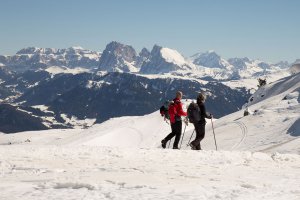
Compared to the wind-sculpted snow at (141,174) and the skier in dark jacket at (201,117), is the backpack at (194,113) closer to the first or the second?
the skier in dark jacket at (201,117)

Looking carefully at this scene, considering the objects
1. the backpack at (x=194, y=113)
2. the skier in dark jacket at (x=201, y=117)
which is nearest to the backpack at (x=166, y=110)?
the backpack at (x=194, y=113)

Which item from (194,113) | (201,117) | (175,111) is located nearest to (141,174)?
(194,113)

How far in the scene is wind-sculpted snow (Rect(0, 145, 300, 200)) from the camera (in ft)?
36.1

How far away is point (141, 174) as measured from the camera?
13383mm

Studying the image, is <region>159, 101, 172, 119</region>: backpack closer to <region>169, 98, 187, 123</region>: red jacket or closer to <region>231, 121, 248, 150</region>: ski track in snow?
<region>169, 98, 187, 123</region>: red jacket

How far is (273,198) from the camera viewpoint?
1072 cm

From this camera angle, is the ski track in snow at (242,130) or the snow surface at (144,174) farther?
the ski track in snow at (242,130)

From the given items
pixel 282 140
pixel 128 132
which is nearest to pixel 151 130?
pixel 128 132

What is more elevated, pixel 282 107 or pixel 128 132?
pixel 282 107

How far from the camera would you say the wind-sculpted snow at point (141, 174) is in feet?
36.1

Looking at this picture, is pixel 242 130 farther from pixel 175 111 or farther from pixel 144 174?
pixel 144 174

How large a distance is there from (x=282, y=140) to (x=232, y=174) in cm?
1445

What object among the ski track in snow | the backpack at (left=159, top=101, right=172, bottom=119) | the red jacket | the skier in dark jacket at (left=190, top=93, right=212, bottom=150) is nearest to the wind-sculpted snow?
the skier in dark jacket at (left=190, top=93, right=212, bottom=150)

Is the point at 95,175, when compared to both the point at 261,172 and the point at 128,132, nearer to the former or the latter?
the point at 261,172
